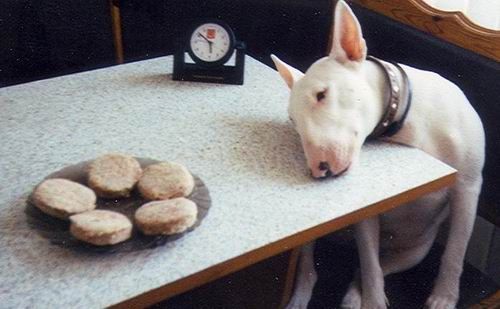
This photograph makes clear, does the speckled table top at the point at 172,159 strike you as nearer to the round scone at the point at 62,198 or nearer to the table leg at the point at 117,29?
the round scone at the point at 62,198

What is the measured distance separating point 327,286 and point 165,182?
1.98 feet

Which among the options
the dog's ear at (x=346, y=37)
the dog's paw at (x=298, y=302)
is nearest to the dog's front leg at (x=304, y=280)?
the dog's paw at (x=298, y=302)

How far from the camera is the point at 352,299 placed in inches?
52.3

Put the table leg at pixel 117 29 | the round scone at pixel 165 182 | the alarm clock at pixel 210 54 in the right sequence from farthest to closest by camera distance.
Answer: the table leg at pixel 117 29 → the alarm clock at pixel 210 54 → the round scone at pixel 165 182

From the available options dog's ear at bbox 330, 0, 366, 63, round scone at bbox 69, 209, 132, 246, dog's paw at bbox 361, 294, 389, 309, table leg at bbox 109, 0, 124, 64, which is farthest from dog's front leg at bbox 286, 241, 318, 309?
table leg at bbox 109, 0, 124, 64

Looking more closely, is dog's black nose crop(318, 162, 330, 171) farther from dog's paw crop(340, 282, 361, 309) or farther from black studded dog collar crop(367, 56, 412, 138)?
dog's paw crop(340, 282, 361, 309)

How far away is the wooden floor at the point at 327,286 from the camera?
1340mm

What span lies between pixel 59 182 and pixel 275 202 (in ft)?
1.19

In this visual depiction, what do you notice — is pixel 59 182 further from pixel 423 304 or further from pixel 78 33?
pixel 78 33

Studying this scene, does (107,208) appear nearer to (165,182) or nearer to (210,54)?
(165,182)

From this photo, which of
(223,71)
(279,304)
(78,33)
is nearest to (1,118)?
(223,71)

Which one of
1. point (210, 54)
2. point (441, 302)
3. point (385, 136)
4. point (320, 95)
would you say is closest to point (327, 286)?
point (441, 302)

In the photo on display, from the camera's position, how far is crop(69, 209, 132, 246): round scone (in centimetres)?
84

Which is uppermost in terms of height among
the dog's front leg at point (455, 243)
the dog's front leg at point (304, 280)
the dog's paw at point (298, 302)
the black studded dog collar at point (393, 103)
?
the black studded dog collar at point (393, 103)
